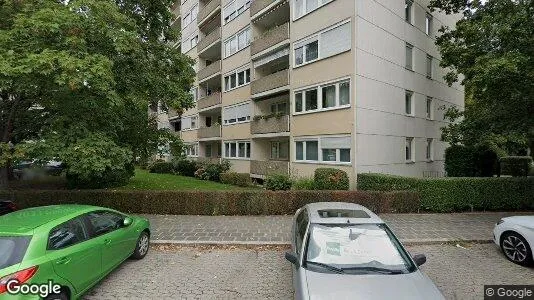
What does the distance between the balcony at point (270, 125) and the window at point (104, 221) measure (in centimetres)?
1364

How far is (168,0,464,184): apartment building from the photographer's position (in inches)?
627

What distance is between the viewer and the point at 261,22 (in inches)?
910

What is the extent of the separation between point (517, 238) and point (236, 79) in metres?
21.4

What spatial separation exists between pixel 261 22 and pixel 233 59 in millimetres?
4051

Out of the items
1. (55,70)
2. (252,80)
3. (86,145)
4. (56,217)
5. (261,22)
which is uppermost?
(261,22)

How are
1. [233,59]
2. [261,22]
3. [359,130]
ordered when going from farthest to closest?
[233,59], [261,22], [359,130]

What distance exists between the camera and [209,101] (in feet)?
98.3

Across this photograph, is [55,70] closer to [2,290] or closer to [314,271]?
[2,290]

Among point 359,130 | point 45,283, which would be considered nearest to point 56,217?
point 45,283

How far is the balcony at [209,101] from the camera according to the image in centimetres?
2858

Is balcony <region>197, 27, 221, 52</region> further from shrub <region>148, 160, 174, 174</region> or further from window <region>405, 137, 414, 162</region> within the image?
window <region>405, 137, 414, 162</region>

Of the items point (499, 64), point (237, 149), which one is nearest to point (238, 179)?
point (237, 149)

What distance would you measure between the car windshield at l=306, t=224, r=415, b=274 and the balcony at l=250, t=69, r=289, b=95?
1498cm

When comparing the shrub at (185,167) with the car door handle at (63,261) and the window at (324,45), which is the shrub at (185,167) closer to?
the window at (324,45)
